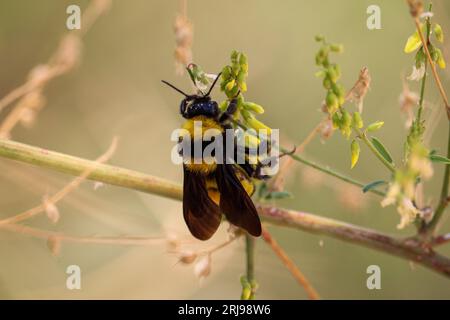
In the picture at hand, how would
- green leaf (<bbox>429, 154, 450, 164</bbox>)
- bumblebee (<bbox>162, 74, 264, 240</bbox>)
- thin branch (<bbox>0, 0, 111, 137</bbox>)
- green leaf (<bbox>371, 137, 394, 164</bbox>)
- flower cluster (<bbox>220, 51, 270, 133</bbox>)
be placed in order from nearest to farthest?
1. green leaf (<bbox>429, 154, 450, 164</bbox>)
2. flower cluster (<bbox>220, 51, 270, 133</bbox>)
3. green leaf (<bbox>371, 137, 394, 164</bbox>)
4. bumblebee (<bbox>162, 74, 264, 240</bbox>)
5. thin branch (<bbox>0, 0, 111, 137</bbox>)

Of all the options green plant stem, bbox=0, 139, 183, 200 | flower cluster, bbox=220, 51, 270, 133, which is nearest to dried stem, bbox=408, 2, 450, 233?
flower cluster, bbox=220, 51, 270, 133

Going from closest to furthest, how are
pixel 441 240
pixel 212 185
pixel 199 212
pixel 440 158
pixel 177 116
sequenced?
pixel 440 158 → pixel 441 240 → pixel 199 212 → pixel 212 185 → pixel 177 116

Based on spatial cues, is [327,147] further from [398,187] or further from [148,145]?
[398,187]

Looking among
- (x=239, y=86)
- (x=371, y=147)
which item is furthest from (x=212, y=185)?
(x=371, y=147)

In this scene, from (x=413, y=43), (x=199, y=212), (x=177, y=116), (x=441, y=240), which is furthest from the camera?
(x=177, y=116)

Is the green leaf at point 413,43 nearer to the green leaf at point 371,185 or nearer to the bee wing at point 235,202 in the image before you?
the green leaf at point 371,185

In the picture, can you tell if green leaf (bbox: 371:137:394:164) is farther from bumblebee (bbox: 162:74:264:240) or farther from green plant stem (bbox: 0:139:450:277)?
bumblebee (bbox: 162:74:264:240)

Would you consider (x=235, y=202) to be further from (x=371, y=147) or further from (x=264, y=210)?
(x=371, y=147)
